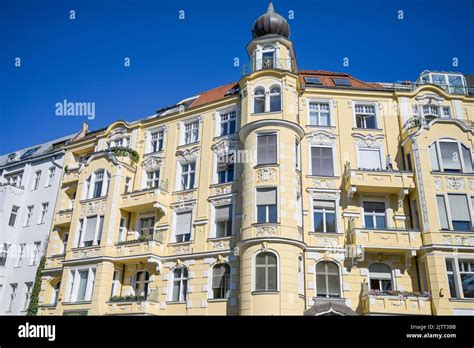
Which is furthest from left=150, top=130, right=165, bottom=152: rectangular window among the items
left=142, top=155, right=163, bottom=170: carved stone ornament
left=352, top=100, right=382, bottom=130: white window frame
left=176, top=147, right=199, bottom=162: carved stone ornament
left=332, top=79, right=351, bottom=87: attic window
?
left=352, top=100, right=382, bottom=130: white window frame

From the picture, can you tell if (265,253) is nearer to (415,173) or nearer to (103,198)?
(415,173)

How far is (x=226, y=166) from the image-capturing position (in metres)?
23.8

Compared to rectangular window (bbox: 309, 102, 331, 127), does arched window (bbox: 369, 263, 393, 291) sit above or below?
below

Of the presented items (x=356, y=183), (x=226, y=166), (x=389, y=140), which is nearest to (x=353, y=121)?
(x=389, y=140)

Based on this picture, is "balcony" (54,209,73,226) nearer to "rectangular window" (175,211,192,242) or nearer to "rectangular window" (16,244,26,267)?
"rectangular window" (16,244,26,267)

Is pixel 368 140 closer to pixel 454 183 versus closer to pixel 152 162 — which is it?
pixel 454 183

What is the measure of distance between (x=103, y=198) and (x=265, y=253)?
1127 cm

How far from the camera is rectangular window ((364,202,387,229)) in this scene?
2112 cm

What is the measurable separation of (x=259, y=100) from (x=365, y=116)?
19.7ft

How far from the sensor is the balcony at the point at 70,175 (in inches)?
1136

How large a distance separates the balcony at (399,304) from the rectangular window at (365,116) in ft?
30.7

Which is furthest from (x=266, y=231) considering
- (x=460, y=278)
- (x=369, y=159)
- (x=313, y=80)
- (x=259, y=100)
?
(x=313, y=80)

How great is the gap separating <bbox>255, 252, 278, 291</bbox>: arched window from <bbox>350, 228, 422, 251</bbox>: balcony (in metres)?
3.99

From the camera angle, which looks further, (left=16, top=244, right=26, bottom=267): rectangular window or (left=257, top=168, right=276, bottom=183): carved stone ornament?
(left=16, top=244, right=26, bottom=267): rectangular window
